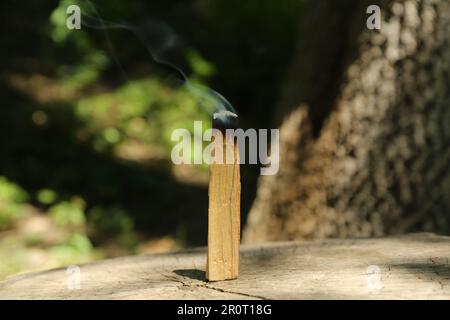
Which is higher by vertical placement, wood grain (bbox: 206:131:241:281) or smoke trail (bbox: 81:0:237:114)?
smoke trail (bbox: 81:0:237:114)

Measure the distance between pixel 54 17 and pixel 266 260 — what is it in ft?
18.4

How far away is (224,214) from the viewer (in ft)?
7.46

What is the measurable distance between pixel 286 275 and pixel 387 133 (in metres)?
1.69

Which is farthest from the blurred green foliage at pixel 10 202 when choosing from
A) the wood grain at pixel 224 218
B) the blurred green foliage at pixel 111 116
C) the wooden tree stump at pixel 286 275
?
the wood grain at pixel 224 218

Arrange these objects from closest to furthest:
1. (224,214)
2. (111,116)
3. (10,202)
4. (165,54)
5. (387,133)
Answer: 1. (224,214)
2. (165,54)
3. (387,133)
4. (10,202)
5. (111,116)

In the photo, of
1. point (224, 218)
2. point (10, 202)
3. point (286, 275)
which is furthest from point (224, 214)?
point (10, 202)

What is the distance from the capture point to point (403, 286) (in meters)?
2.09

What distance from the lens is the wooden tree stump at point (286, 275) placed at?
2092mm

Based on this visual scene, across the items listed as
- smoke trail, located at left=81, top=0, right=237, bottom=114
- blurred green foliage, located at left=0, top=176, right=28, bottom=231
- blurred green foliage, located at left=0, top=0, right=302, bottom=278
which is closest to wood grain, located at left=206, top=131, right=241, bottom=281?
smoke trail, located at left=81, top=0, right=237, bottom=114

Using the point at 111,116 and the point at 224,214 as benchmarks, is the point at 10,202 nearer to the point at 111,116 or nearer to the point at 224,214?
the point at 111,116

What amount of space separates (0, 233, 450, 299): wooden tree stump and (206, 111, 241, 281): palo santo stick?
5 cm

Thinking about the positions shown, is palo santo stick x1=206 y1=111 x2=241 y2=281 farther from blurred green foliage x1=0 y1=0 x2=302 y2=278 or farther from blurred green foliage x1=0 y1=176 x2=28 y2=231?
blurred green foliage x1=0 y1=176 x2=28 y2=231

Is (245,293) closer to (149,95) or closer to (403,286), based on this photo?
(403,286)

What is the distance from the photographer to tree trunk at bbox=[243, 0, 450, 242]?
375 centimetres
